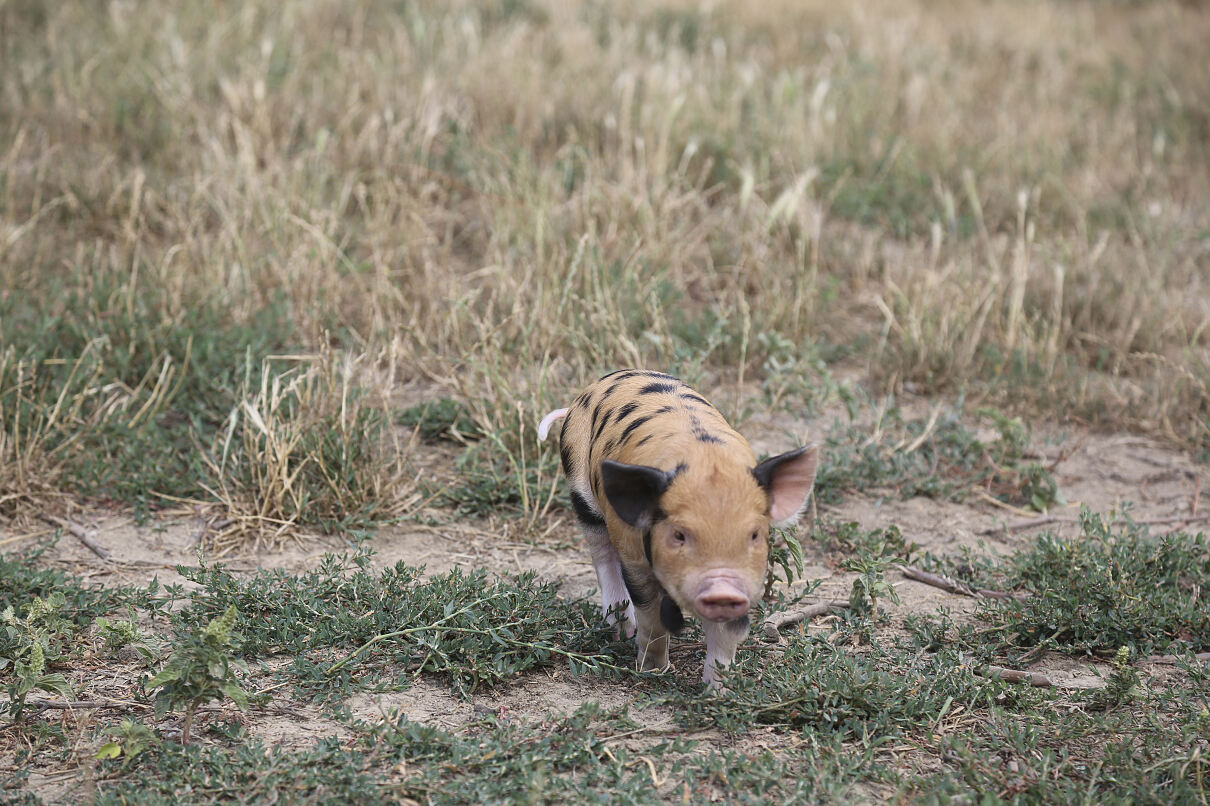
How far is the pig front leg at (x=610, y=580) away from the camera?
3.94 m

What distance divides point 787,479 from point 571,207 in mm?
3934

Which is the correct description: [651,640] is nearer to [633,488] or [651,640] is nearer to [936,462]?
[633,488]

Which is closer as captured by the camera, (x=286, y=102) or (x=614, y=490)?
(x=614, y=490)

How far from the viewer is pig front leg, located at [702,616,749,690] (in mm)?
3566

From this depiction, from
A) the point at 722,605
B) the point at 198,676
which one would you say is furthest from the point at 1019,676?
the point at 198,676

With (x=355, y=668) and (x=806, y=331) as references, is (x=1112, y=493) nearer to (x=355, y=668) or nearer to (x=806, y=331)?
(x=806, y=331)

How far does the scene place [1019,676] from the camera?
386 centimetres

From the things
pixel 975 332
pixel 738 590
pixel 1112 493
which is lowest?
pixel 1112 493

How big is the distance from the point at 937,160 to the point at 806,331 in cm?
263

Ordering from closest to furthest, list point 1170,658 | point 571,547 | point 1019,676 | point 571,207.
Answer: point 1019,676 < point 1170,658 < point 571,547 < point 571,207

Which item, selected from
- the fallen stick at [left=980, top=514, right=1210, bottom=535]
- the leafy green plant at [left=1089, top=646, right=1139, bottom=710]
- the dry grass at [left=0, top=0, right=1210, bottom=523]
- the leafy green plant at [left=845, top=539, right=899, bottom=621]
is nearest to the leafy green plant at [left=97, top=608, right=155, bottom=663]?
the dry grass at [left=0, top=0, right=1210, bottom=523]

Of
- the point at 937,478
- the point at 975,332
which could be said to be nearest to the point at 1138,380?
the point at 975,332

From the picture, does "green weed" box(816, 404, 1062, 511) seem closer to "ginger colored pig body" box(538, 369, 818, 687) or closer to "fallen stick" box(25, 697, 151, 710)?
"ginger colored pig body" box(538, 369, 818, 687)

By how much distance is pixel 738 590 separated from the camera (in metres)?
3.14
